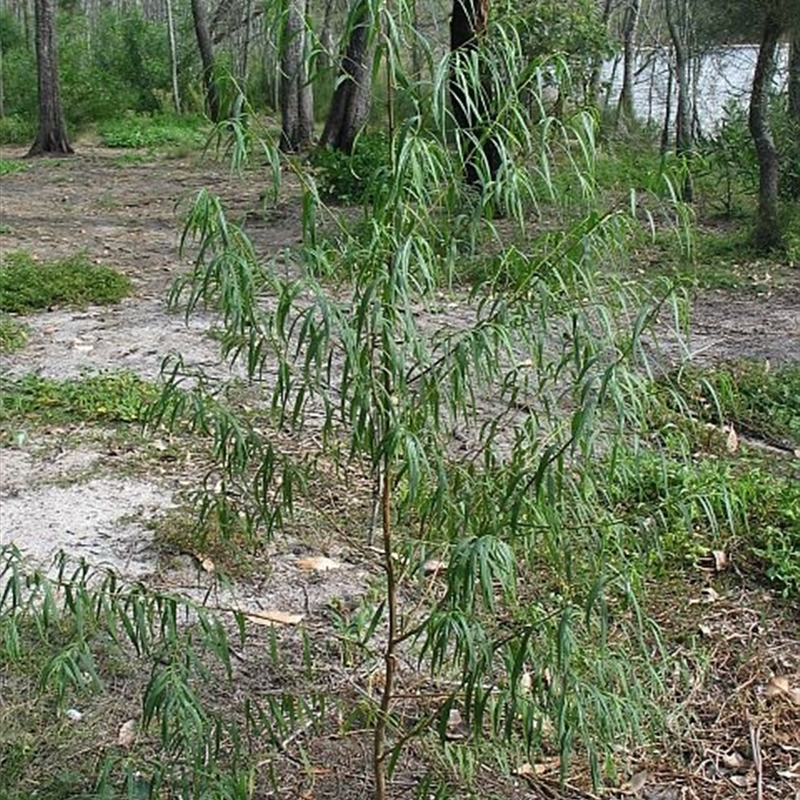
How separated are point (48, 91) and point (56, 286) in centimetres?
1080

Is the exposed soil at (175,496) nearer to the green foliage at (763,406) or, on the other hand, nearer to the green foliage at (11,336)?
the green foliage at (11,336)

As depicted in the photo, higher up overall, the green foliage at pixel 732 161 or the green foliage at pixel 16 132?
the green foliage at pixel 732 161

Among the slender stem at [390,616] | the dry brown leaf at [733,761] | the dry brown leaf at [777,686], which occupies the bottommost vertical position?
the dry brown leaf at [733,761]

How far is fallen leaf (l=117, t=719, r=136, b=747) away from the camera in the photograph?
8.97ft

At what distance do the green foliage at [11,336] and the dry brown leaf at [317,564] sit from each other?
2.91 m

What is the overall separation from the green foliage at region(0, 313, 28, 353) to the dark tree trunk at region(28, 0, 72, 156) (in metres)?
11.2

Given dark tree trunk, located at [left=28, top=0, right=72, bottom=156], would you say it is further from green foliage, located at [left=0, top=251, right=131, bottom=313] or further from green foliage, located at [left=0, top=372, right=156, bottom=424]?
green foliage, located at [left=0, top=372, right=156, bottom=424]

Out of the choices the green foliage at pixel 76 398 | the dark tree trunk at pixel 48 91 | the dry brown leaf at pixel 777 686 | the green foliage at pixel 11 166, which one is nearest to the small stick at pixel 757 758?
the dry brown leaf at pixel 777 686

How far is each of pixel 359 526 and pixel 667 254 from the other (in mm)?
5037

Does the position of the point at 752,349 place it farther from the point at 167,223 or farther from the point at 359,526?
the point at 167,223

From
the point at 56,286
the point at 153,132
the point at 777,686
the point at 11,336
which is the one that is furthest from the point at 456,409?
the point at 153,132

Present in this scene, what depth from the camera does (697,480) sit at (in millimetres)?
3396

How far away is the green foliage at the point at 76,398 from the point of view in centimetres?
496

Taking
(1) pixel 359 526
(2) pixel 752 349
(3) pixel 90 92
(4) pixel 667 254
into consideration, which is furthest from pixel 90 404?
(3) pixel 90 92
